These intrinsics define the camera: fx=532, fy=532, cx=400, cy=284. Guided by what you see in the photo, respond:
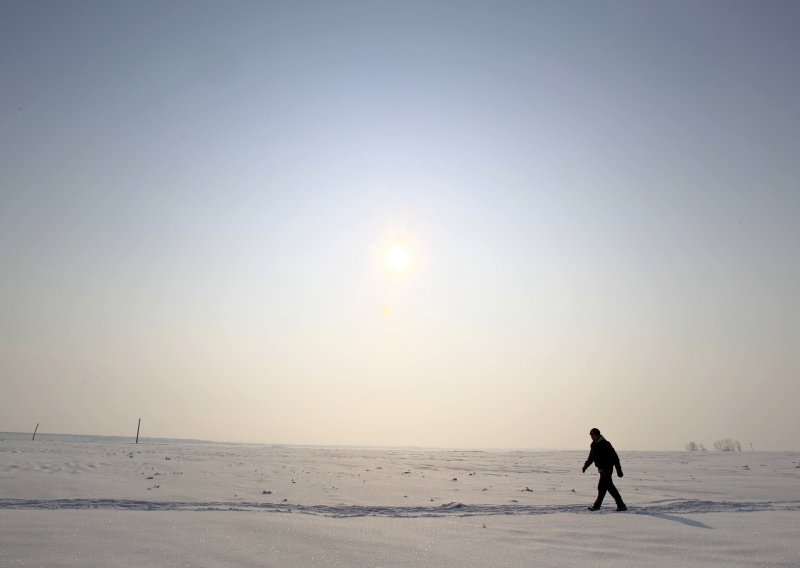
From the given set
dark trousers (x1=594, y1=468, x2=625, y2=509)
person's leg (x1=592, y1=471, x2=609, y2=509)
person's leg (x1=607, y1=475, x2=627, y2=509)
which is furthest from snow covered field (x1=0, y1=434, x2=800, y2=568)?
person's leg (x1=592, y1=471, x2=609, y2=509)

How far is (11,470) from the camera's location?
18.2 meters

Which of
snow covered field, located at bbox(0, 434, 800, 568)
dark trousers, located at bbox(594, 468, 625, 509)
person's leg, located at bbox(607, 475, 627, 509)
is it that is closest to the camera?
snow covered field, located at bbox(0, 434, 800, 568)

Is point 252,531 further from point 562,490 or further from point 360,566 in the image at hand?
point 562,490

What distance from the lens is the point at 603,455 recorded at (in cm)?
1381

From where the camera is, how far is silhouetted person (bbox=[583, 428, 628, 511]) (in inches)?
493

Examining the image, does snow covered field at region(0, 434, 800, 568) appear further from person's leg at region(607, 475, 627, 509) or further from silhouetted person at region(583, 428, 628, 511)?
silhouetted person at region(583, 428, 628, 511)

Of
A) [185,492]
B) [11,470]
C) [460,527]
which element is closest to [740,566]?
[460,527]

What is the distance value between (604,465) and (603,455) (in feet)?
1.16

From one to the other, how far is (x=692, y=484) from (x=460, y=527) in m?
13.1

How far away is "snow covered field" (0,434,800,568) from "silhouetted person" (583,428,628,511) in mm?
482

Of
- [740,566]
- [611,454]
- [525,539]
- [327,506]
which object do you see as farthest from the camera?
[611,454]

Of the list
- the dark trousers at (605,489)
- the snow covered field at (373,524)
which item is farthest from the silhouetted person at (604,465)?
the snow covered field at (373,524)

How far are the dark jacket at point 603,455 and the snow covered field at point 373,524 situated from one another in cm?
101

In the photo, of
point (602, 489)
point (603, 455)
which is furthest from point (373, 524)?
point (603, 455)
